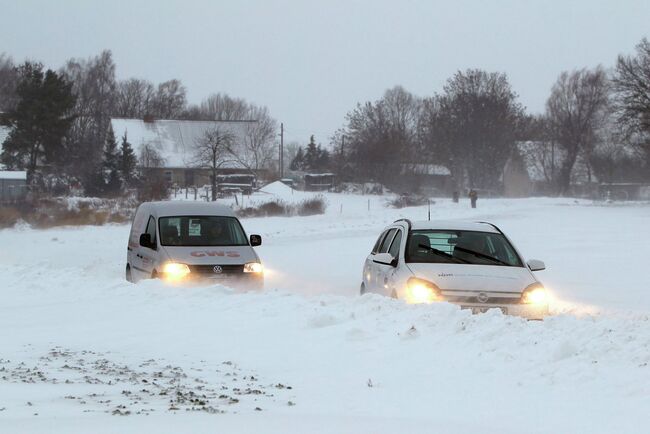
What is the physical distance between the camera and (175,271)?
1377 centimetres

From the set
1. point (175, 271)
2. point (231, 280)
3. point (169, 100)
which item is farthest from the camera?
point (169, 100)

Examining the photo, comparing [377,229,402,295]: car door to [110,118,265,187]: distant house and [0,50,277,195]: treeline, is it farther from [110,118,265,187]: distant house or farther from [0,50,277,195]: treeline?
[110,118,265,187]: distant house

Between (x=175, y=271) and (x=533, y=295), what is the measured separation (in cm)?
591

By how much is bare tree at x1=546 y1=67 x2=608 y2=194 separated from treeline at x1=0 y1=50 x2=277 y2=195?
33.8 meters

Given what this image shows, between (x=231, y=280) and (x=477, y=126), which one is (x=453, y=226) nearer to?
(x=231, y=280)

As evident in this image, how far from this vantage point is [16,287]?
594 inches

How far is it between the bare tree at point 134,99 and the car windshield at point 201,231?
95985mm

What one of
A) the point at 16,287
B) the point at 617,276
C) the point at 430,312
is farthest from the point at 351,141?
the point at 430,312

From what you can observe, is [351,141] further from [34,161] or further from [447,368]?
[447,368]

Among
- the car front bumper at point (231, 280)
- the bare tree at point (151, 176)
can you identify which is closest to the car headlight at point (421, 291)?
the car front bumper at point (231, 280)

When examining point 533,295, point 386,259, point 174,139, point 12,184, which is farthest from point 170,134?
point 533,295

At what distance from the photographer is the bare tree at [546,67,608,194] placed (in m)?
98.8

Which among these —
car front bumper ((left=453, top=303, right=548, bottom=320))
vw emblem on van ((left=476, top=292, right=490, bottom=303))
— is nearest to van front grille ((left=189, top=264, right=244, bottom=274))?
car front bumper ((left=453, top=303, right=548, bottom=320))

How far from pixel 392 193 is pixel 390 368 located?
225 ft
